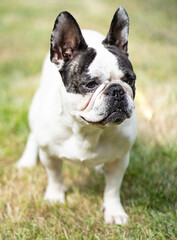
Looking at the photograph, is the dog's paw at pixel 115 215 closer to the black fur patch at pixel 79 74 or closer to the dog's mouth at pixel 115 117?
the dog's mouth at pixel 115 117

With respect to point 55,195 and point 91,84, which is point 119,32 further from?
point 55,195

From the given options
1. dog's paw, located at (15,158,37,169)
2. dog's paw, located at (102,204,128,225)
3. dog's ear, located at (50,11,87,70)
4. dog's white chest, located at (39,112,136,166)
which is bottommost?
dog's paw, located at (15,158,37,169)

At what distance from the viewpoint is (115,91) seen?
2.21 meters

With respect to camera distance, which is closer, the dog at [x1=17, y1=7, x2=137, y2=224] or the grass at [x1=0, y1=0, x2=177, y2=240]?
the dog at [x1=17, y1=7, x2=137, y2=224]

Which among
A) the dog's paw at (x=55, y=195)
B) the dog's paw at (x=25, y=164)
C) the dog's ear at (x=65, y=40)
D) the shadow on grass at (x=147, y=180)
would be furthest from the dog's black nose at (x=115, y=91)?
the dog's paw at (x=25, y=164)

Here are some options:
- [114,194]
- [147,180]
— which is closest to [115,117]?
[114,194]

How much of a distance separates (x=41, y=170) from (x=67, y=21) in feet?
6.29

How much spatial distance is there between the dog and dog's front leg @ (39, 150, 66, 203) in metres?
0.01

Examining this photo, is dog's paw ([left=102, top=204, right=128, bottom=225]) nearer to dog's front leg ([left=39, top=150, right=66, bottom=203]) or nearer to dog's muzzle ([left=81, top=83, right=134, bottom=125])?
dog's front leg ([left=39, top=150, right=66, bottom=203])

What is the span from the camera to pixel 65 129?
2.71 m

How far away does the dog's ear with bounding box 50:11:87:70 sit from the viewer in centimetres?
239

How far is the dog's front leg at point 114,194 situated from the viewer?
2919 mm

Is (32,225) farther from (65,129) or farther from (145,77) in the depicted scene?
(145,77)

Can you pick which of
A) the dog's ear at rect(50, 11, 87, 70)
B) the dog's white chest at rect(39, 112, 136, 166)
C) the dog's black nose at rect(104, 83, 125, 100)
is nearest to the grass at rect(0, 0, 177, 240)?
the dog's white chest at rect(39, 112, 136, 166)
